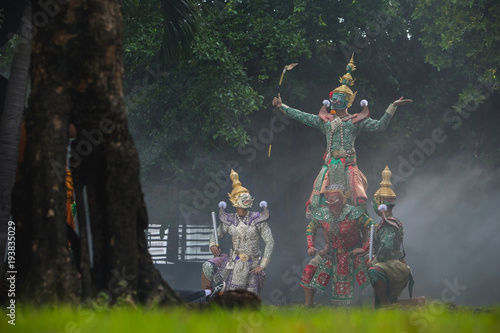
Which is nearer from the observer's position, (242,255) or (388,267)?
(388,267)

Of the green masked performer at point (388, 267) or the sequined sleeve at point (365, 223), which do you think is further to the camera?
the sequined sleeve at point (365, 223)

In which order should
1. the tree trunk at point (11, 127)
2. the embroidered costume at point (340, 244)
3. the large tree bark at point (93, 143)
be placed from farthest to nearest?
the embroidered costume at point (340, 244) → the tree trunk at point (11, 127) → the large tree bark at point (93, 143)

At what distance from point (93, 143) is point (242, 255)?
6.65 metres

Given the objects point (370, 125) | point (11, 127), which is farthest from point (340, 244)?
point (11, 127)

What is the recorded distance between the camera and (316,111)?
1533 centimetres

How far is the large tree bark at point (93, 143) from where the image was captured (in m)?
4.15

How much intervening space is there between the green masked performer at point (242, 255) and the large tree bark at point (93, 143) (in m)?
6.25

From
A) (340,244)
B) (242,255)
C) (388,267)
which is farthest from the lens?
(340,244)

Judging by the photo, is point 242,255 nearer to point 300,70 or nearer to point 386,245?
point 386,245

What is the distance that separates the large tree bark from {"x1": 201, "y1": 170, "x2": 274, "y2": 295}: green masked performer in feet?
20.5

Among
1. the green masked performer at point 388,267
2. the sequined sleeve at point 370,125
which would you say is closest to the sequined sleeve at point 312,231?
the green masked performer at point 388,267

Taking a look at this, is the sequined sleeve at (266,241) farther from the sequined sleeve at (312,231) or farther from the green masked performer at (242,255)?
the sequined sleeve at (312,231)

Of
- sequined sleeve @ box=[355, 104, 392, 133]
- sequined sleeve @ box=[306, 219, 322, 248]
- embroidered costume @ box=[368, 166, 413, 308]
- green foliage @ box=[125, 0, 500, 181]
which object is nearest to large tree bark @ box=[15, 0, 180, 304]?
embroidered costume @ box=[368, 166, 413, 308]

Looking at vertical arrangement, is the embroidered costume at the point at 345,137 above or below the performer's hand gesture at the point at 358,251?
above
